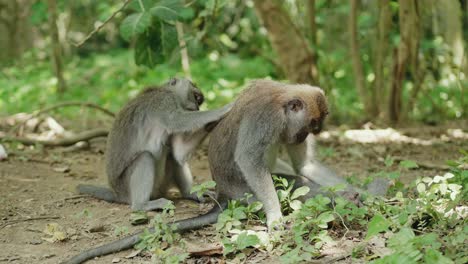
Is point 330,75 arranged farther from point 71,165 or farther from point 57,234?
point 57,234

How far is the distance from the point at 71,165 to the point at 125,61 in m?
8.46

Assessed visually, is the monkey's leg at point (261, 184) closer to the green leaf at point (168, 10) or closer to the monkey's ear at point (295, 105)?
the monkey's ear at point (295, 105)

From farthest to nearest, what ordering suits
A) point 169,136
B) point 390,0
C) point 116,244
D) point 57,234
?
point 390,0 < point 169,136 < point 57,234 < point 116,244

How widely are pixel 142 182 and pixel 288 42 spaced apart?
3.99m

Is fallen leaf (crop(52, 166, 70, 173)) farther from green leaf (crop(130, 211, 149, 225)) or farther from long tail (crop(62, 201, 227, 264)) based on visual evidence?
long tail (crop(62, 201, 227, 264))

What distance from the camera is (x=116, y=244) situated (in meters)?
A: 4.77

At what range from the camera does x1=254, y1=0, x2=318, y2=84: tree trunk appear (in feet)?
29.2

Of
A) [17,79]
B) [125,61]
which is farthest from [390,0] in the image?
[17,79]

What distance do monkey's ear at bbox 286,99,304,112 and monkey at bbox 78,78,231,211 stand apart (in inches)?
33.6

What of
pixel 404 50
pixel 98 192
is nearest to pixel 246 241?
pixel 98 192

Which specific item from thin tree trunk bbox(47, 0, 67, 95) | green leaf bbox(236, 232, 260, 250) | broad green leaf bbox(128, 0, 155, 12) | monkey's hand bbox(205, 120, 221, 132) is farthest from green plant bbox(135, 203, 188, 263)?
thin tree trunk bbox(47, 0, 67, 95)

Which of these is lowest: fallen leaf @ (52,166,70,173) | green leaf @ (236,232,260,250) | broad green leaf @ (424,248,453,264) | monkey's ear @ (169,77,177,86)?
fallen leaf @ (52,166,70,173)

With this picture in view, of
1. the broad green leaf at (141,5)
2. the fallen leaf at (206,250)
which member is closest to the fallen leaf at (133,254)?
the fallen leaf at (206,250)

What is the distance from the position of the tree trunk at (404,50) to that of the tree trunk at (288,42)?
1235 millimetres
